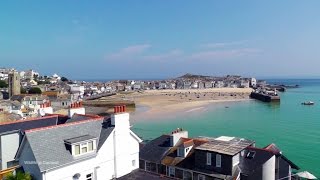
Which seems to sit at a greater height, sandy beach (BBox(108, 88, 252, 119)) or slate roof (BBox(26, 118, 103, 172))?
slate roof (BBox(26, 118, 103, 172))

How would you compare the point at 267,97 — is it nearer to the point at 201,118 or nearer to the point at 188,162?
the point at 201,118

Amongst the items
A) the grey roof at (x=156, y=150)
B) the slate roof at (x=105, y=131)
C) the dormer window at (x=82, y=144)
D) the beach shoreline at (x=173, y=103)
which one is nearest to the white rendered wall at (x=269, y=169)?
the grey roof at (x=156, y=150)

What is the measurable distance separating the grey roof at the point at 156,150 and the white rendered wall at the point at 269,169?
750 cm

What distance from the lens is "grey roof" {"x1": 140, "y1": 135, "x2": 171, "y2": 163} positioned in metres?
24.5

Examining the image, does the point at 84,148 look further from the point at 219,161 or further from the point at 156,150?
the point at 156,150

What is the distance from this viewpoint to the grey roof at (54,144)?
45.6 ft

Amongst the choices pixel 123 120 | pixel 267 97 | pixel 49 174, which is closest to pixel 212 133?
A: pixel 123 120

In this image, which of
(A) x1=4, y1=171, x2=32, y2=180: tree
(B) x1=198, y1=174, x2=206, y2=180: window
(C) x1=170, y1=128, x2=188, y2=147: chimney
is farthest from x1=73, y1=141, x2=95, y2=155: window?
→ (C) x1=170, y1=128, x2=188, y2=147: chimney

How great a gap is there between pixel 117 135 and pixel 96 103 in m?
88.4

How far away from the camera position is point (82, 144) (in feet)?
50.5

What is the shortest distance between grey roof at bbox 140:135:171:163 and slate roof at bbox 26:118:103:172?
30.1 feet

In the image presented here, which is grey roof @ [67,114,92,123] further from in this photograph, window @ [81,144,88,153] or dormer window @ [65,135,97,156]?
window @ [81,144,88,153]

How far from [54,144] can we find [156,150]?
39.1ft

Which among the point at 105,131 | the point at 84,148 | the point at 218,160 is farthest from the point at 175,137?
the point at 84,148
